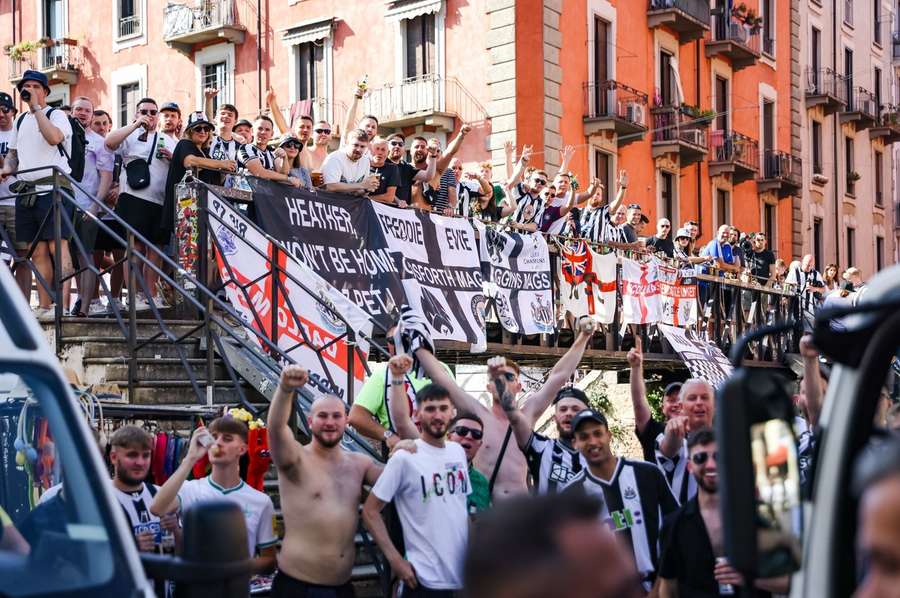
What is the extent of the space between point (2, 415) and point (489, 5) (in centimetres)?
2185

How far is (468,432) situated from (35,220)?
504 centimetres

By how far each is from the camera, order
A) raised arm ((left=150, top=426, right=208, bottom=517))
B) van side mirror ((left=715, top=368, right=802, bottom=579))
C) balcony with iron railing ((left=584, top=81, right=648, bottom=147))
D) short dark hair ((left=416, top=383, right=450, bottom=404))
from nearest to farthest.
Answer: van side mirror ((left=715, top=368, right=802, bottom=579)), raised arm ((left=150, top=426, right=208, bottom=517)), short dark hair ((left=416, top=383, right=450, bottom=404)), balcony with iron railing ((left=584, top=81, right=648, bottom=147))

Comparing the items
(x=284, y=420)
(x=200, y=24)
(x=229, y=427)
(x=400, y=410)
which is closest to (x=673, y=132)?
(x=200, y=24)

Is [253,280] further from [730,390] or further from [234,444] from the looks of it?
[730,390]

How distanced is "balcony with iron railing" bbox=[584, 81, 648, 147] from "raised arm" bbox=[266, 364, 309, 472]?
22.0 metres

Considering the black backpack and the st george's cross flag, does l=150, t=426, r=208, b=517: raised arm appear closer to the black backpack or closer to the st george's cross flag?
the black backpack

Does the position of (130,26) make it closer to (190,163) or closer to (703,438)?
(190,163)

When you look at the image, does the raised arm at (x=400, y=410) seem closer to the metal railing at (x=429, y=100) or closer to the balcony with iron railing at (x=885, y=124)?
the metal railing at (x=429, y=100)

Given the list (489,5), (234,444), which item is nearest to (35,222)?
(234,444)

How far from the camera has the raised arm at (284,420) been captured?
6.91m

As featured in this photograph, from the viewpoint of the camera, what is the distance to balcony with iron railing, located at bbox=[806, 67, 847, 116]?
134 ft

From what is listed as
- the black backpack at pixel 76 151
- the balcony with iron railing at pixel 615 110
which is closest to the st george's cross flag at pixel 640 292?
the black backpack at pixel 76 151

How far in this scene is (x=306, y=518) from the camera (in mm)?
7355

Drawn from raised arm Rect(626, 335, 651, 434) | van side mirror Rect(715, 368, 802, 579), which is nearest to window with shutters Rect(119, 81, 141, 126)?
raised arm Rect(626, 335, 651, 434)
